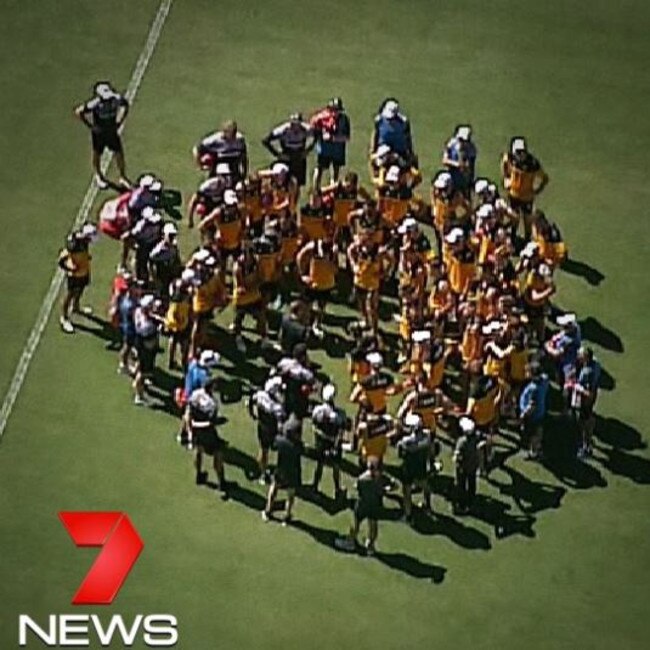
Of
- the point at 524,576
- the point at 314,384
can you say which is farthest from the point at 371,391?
the point at 524,576

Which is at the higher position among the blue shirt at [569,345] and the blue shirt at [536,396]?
the blue shirt at [569,345]

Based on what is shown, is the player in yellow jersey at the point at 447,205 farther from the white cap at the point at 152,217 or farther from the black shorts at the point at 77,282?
the black shorts at the point at 77,282

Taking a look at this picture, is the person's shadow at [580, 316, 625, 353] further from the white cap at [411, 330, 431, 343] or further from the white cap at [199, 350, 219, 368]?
the white cap at [199, 350, 219, 368]

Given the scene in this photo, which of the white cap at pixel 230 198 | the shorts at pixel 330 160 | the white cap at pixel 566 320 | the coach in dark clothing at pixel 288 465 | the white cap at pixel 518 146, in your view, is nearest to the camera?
the coach in dark clothing at pixel 288 465

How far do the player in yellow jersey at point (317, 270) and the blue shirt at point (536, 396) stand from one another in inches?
101

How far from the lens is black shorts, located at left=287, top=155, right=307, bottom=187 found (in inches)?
1028

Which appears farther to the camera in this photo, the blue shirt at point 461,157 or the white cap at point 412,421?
the blue shirt at point 461,157

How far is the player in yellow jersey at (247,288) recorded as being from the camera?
24.4 metres

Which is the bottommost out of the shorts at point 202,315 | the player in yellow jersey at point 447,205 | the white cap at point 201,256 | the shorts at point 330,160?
the shorts at point 202,315

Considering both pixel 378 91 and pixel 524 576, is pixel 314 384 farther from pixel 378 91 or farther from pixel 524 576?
pixel 378 91

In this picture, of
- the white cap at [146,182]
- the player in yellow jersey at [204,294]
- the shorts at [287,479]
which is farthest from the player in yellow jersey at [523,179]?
the shorts at [287,479]

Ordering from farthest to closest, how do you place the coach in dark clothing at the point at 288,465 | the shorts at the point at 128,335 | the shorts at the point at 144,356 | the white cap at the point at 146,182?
the white cap at the point at 146,182, the shorts at the point at 128,335, the shorts at the point at 144,356, the coach in dark clothing at the point at 288,465

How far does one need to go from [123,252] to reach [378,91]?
15.0 feet

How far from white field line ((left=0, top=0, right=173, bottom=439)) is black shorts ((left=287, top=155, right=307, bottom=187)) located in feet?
8.06
